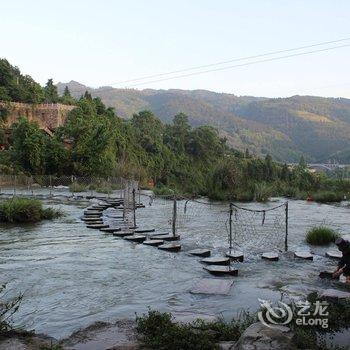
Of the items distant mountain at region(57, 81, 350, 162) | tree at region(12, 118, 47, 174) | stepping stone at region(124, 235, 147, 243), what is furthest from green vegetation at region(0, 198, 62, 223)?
distant mountain at region(57, 81, 350, 162)

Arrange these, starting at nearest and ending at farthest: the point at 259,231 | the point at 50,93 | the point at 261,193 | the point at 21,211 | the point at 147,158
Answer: the point at 259,231, the point at 21,211, the point at 261,193, the point at 147,158, the point at 50,93

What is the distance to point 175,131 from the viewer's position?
68188 millimetres

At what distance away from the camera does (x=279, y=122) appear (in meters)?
154

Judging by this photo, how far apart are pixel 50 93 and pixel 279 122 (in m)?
98.9

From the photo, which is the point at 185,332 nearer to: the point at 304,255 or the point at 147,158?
the point at 304,255

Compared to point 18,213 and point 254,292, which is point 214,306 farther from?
point 18,213

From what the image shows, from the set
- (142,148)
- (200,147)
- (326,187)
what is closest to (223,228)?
(326,187)

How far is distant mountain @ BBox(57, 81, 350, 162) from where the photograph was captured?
123 metres

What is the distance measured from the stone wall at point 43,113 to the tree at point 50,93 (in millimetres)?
6399

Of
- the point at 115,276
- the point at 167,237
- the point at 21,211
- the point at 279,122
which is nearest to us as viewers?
the point at 115,276

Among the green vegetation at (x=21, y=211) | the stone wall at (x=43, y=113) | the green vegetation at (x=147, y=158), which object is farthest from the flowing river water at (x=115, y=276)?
the stone wall at (x=43, y=113)

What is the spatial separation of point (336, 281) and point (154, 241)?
4935 millimetres

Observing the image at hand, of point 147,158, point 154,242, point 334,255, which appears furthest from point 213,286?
point 147,158

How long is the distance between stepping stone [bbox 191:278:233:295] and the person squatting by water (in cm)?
182
